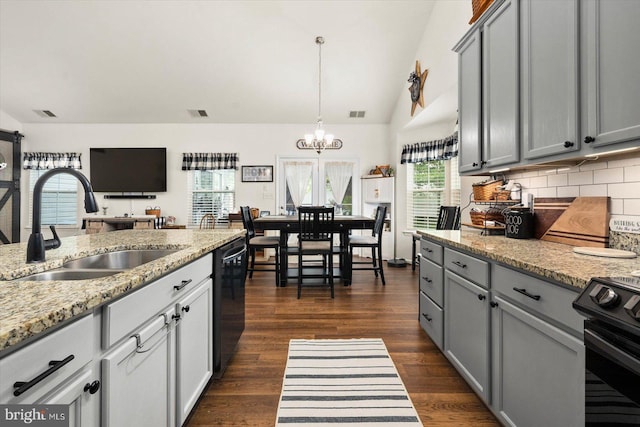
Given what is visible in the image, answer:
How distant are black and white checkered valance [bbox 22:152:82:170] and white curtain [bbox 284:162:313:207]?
415 centimetres

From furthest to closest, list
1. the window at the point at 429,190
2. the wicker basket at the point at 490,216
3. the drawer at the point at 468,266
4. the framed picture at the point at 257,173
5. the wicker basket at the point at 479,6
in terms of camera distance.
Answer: the framed picture at the point at 257,173
the window at the point at 429,190
the wicker basket at the point at 490,216
the wicker basket at the point at 479,6
the drawer at the point at 468,266

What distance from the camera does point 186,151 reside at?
5.93 metres

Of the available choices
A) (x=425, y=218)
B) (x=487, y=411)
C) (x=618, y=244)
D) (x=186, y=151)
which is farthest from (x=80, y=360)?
(x=186, y=151)

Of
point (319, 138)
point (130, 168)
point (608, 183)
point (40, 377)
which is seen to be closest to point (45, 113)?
point (130, 168)

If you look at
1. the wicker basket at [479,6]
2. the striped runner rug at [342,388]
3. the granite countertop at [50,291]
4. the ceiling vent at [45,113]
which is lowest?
the striped runner rug at [342,388]

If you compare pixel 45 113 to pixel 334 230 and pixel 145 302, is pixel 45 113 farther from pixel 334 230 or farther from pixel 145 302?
pixel 145 302

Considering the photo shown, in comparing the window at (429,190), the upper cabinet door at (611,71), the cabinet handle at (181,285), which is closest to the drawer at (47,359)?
the cabinet handle at (181,285)

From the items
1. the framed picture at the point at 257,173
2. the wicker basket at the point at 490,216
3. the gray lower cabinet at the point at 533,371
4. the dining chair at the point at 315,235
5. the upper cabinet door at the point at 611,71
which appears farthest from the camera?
the framed picture at the point at 257,173

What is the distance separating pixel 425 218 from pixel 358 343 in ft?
11.1

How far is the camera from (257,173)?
5.90 m

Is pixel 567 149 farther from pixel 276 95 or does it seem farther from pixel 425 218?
pixel 276 95

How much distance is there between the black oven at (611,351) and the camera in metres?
0.71

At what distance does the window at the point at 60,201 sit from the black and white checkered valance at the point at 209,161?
234 cm

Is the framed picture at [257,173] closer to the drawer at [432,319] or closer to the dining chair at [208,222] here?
the dining chair at [208,222]
